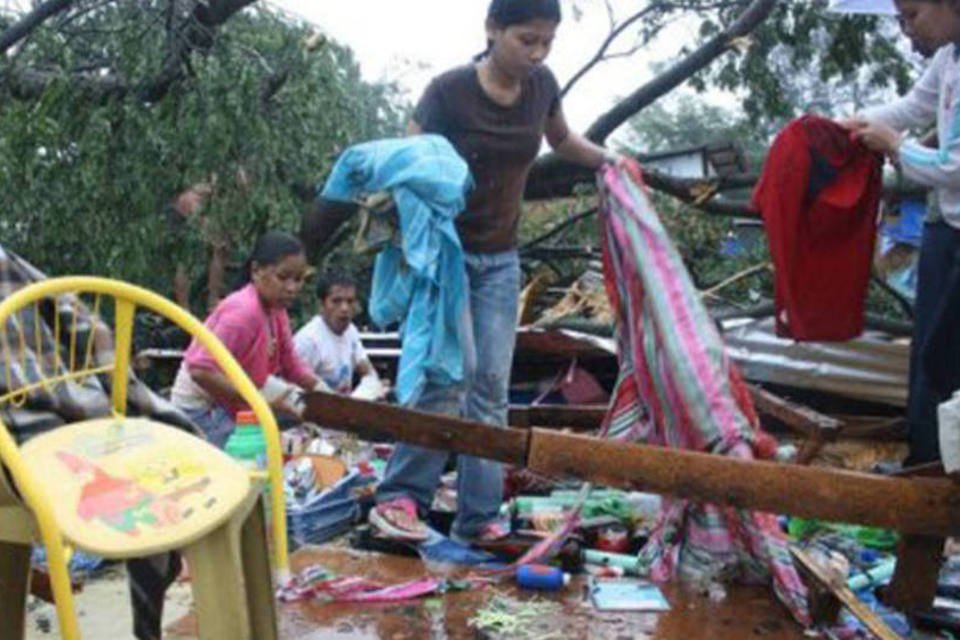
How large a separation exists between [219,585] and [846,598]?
170 cm

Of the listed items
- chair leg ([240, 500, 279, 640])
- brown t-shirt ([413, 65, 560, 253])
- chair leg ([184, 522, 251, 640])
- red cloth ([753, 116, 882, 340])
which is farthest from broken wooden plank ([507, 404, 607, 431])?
chair leg ([184, 522, 251, 640])

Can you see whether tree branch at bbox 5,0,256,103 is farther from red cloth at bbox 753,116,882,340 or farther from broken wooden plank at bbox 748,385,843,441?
broken wooden plank at bbox 748,385,843,441

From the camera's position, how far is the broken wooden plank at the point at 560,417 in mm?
4457

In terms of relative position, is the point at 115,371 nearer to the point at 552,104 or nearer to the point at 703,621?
the point at 703,621

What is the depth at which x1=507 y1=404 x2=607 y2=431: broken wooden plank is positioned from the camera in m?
4.46

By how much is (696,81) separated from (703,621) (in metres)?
6.98

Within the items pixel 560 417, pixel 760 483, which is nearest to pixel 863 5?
pixel 560 417

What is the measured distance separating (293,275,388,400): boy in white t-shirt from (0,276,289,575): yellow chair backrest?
3009mm

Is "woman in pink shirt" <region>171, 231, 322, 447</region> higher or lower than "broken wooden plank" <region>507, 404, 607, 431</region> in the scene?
higher

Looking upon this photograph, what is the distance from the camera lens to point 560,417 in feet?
14.8

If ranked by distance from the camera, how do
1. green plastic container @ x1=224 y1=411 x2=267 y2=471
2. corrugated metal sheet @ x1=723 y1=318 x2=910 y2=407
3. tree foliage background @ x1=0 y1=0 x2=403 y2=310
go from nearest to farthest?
green plastic container @ x1=224 y1=411 x2=267 y2=471 < tree foliage background @ x1=0 y1=0 x2=403 y2=310 < corrugated metal sheet @ x1=723 y1=318 x2=910 y2=407

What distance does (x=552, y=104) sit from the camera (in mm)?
3834

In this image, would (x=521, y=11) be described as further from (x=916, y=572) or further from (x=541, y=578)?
Answer: (x=916, y=572)

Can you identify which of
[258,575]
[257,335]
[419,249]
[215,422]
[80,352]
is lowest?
[215,422]
